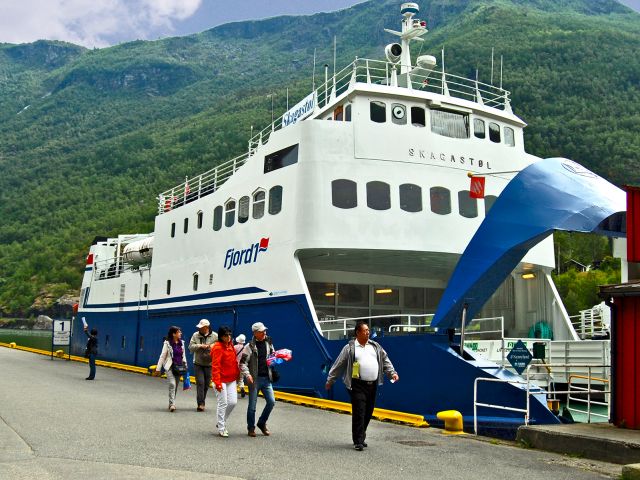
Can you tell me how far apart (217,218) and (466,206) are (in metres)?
6.89

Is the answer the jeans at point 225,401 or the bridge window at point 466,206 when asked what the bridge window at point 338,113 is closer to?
the bridge window at point 466,206

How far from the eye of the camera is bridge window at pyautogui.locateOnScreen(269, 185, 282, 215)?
660 inches

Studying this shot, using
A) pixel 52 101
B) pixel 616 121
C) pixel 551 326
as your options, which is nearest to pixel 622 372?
pixel 551 326

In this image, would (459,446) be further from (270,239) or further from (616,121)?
(616,121)

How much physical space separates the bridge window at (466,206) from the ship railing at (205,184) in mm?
5936

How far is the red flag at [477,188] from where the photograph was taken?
52.0ft

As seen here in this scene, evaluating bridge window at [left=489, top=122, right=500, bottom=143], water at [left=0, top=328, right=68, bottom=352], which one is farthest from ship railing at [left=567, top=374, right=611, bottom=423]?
water at [left=0, top=328, right=68, bottom=352]

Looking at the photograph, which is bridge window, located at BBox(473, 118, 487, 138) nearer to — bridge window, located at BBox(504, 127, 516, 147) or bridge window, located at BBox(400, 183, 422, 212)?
bridge window, located at BBox(504, 127, 516, 147)

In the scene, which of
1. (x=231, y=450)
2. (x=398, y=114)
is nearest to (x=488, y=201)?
(x=398, y=114)

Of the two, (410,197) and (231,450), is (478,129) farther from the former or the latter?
(231,450)

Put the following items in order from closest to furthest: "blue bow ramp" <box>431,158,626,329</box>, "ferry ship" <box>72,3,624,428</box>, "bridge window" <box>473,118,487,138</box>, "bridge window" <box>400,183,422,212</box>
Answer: "blue bow ramp" <box>431,158,626,329</box> < "ferry ship" <box>72,3,624,428</box> < "bridge window" <box>400,183,422,212</box> < "bridge window" <box>473,118,487,138</box>

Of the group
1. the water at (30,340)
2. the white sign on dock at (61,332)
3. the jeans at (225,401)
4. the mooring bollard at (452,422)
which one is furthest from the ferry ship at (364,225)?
the water at (30,340)

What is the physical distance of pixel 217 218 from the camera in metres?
19.8

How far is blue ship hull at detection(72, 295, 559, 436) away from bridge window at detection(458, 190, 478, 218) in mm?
4228
